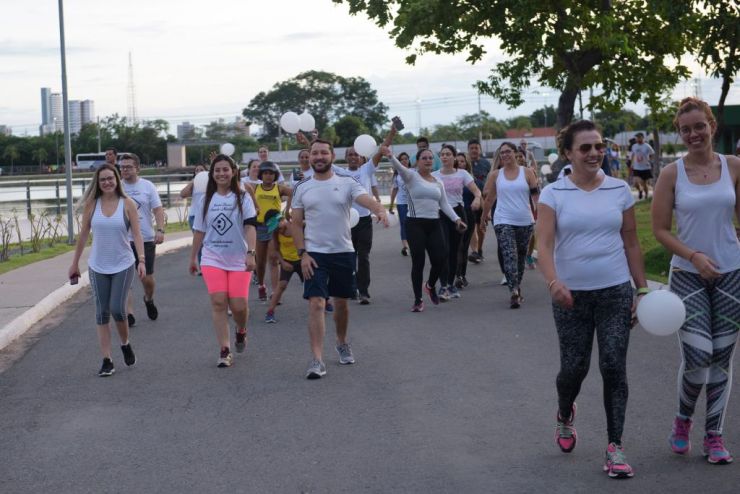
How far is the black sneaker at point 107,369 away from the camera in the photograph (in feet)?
29.9

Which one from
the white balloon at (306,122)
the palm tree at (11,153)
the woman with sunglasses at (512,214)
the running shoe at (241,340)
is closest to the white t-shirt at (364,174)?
the white balloon at (306,122)

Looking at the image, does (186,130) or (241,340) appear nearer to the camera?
→ (241,340)

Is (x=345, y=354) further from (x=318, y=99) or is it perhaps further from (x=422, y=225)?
(x=318, y=99)

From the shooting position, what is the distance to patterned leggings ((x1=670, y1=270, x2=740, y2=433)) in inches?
232

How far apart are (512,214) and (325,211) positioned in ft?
14.3

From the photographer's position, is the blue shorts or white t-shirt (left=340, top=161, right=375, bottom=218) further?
white t-shirt (left=340, top=161, right=375, bottom=218)

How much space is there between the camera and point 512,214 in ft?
42.1

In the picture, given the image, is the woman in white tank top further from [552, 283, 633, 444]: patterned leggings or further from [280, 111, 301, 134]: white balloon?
[280, 111, 301, 134]: white balloon

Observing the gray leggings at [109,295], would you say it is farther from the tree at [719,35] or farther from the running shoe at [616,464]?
the tree at [719,35]

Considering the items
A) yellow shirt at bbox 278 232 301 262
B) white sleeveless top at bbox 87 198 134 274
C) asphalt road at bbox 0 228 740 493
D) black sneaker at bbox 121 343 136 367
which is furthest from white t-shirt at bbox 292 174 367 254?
yellow shirt at bbox 278 232 301 262

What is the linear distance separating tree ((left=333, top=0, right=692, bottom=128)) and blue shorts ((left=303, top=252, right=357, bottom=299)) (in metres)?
12.6

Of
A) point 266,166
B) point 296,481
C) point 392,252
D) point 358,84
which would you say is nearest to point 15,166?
point 358,84

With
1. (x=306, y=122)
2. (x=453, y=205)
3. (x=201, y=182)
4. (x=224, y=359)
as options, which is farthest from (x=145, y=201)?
(x=453, y=205)

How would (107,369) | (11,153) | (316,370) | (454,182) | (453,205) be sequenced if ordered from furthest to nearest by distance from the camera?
(11,153) → (453,205) → (454,182) → (107,369) → (316,370)
